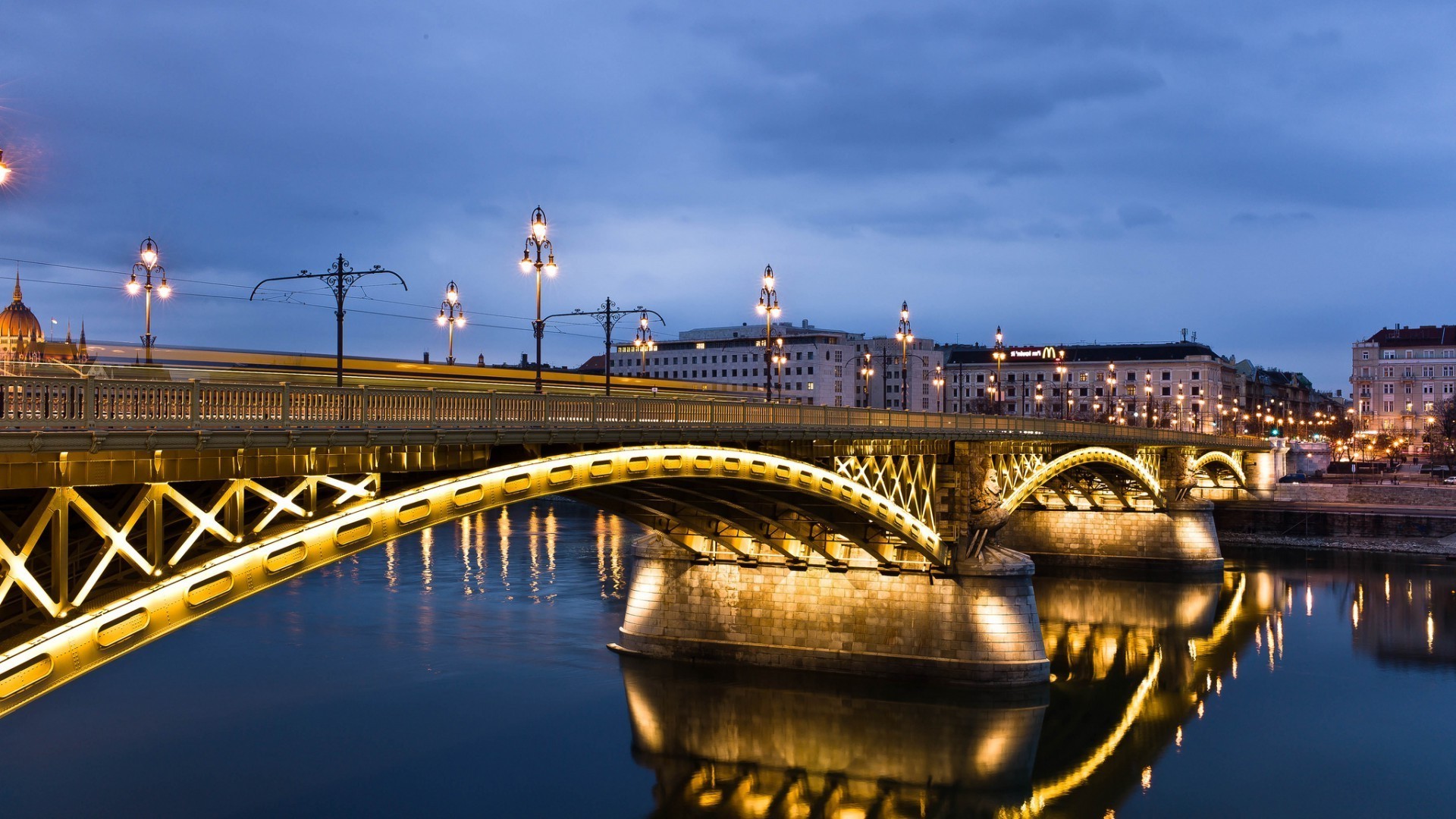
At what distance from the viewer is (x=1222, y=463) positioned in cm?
9744

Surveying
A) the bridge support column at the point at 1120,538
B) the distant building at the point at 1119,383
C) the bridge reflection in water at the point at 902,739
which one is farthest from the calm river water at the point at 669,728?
the distant building at the point at 1119,383

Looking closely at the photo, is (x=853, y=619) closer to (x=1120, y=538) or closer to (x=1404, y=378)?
(x=1120, y=538)

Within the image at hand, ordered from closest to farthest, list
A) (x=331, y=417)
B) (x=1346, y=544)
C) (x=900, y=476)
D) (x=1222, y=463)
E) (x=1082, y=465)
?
(x=331, y=417) → (x=900, y=476) → (x=1082, y=465) → (x=1346, y=544) → (x=1222, y=463)

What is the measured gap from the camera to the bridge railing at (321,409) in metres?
14.1

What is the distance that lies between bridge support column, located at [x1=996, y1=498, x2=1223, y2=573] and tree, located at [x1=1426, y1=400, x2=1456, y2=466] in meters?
59.4

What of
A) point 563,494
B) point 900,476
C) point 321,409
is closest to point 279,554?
point 321,409

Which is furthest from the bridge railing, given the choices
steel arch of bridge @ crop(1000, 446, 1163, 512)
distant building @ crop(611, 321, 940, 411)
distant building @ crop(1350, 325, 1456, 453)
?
distant building @ crop(1350, 325, 1456, 453)

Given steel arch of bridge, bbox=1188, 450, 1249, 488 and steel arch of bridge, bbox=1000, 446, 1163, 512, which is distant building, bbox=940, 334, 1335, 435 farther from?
steel arch of bridge, bbox=1000, 446, 1163, 512

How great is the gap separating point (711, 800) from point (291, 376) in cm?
1361

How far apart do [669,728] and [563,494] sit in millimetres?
12324

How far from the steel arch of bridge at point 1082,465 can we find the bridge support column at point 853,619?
4.80m

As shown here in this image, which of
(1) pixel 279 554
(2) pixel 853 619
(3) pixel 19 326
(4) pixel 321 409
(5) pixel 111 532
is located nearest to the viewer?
(5) pixel 111 532

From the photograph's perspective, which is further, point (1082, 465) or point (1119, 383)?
point (1119, 383)

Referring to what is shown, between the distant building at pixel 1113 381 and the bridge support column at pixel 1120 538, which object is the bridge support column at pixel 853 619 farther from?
the distant building at pixel 1113 381
